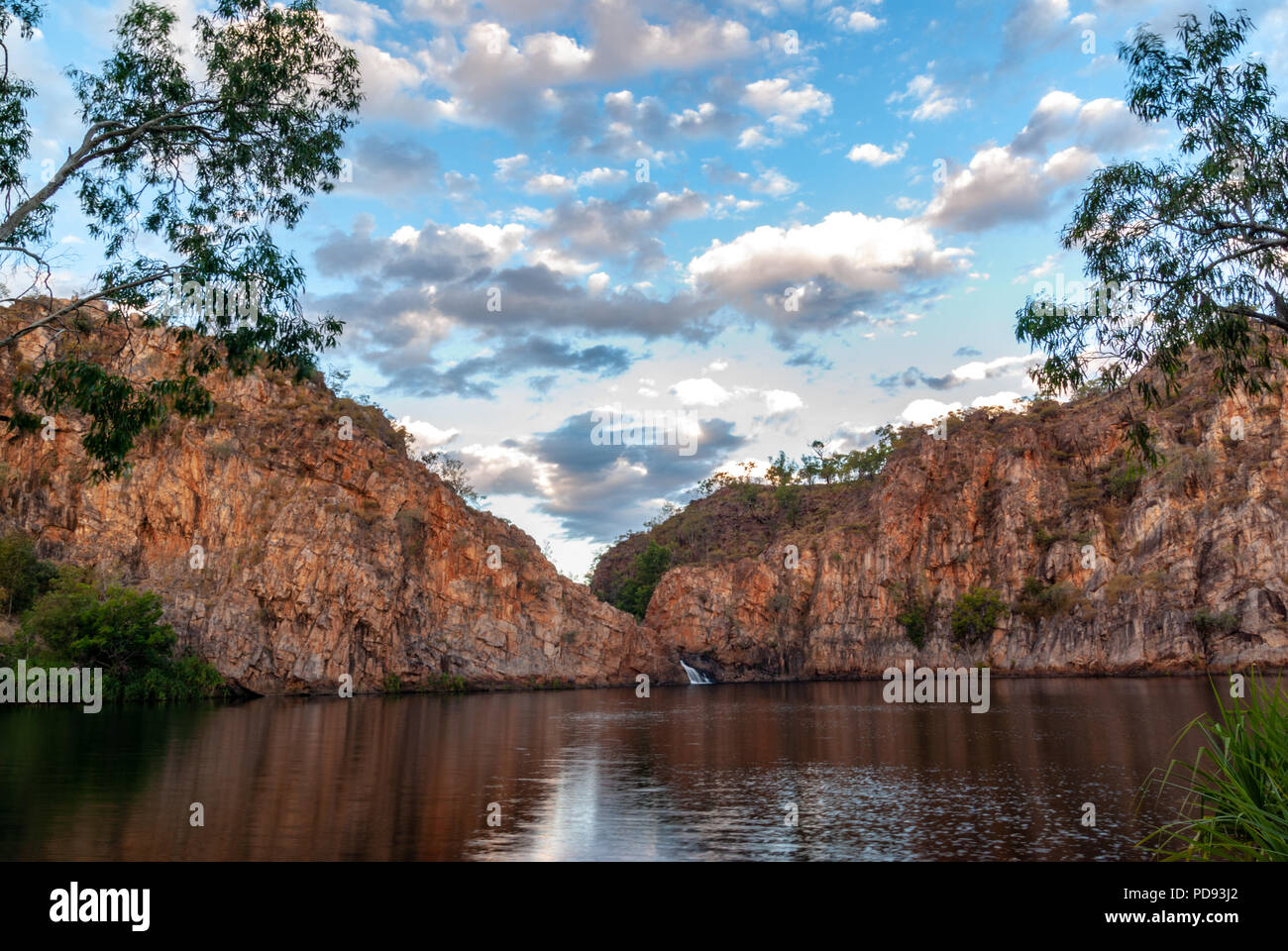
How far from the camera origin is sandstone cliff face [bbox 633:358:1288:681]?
91.2 meters

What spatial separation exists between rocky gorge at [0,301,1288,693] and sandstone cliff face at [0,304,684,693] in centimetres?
23

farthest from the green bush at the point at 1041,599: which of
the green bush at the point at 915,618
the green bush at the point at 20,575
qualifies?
the green bush at the point at 20,575

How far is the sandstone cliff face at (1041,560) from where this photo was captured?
91.2m

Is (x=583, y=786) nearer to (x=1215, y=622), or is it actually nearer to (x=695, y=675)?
(x=1215, y=622)

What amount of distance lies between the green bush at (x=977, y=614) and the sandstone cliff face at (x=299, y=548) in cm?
4489

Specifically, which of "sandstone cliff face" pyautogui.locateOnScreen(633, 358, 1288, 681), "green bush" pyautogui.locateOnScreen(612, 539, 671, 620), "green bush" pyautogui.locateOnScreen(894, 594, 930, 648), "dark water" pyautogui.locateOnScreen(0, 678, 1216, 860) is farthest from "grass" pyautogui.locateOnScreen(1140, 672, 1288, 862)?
"green bush" pyautogui.locateOnScreen(612, 539, 671, 620)

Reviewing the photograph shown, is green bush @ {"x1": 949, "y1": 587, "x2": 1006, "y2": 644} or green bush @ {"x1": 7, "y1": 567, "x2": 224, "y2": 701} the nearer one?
green bush @ {"x1": 7, "y1": 567, "x2": 224, "y2": 701}

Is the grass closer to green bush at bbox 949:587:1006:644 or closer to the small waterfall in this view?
green bush at bbox 949:587:1006:644

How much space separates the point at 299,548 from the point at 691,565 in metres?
56.8

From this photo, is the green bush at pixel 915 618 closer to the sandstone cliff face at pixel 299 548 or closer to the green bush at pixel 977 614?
the green bush at pixel 977 614

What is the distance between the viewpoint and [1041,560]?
110m

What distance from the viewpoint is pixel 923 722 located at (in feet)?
156

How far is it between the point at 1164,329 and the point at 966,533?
105m
